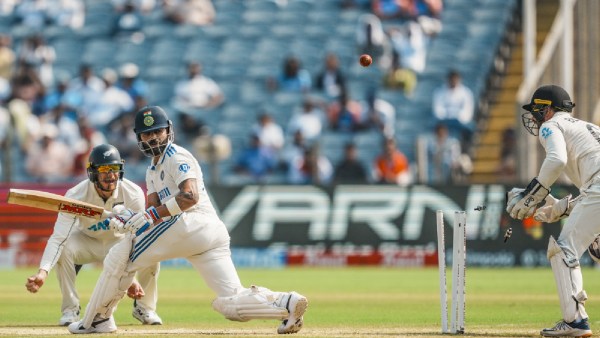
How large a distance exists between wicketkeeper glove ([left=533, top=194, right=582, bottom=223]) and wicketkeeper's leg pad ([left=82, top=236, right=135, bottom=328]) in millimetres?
3344

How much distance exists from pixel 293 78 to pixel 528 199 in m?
15.3

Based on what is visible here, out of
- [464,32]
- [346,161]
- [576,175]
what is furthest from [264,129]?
[576,175]

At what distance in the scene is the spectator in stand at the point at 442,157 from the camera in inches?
831

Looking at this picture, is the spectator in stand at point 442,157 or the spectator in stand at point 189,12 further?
the spectator in stand at point 189,12

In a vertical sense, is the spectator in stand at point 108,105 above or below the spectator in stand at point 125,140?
above

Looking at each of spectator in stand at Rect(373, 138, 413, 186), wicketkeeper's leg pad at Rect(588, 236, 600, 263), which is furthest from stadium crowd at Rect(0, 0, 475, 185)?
wicketkeeper's leg pad at Rect(588, 236, 600, 263)

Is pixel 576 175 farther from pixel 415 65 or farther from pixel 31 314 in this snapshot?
pixel 415 65

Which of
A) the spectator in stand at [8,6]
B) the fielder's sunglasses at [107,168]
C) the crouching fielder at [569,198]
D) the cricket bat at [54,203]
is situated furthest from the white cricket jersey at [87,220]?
the spectator in stand at [8,6]

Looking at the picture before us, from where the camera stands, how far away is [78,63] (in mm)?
27078

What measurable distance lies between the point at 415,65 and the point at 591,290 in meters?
9.46

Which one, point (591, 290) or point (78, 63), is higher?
point (78, 63)

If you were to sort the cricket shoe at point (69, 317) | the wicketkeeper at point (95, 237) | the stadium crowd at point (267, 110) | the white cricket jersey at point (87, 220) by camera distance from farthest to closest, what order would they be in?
the stadium crowd at point (267, 110) → the cricket shoe at point (69, 317) → the wicketkeeper at point (95, 237) → the white cricket jersey at point (87, 220)

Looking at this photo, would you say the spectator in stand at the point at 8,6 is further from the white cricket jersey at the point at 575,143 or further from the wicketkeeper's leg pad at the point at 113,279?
the white cricket jersey at the point at 575,143

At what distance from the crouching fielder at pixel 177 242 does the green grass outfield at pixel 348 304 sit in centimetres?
35
